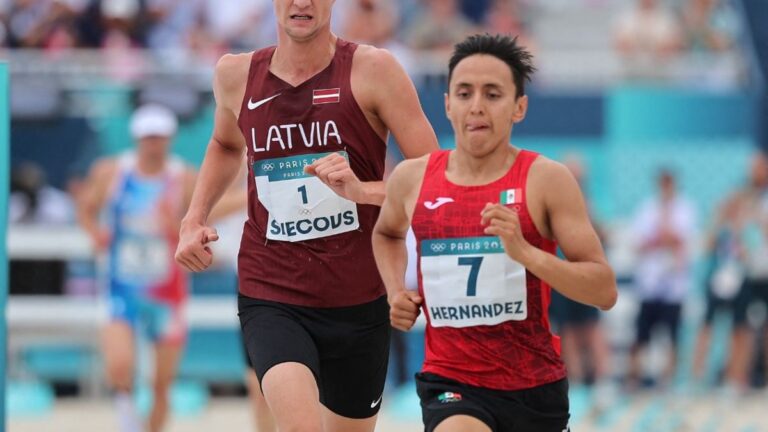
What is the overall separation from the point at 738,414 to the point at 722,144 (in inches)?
113

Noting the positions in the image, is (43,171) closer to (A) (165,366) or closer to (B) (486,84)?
(A) (165,366)

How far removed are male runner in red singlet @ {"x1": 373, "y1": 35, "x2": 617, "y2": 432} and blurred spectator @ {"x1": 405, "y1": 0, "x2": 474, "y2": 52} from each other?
9.59 m

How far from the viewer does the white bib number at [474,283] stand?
499cm

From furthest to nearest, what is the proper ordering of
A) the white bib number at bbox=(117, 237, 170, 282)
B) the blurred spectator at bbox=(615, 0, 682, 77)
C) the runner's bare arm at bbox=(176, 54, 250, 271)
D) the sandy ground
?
the blurred spectator at bbox=(615, 0, 682, 77), the sandy ground, the white bib number at bbox=(117, 237, 170, 282), the runner's bare arm at bbox=(176, 54, 250, 271)

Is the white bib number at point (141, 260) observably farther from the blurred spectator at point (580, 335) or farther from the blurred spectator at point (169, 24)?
the blurred spectator at point (169, 24)

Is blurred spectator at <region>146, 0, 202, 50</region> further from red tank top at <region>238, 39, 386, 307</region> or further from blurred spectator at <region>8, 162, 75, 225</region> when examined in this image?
red tank top at <region>238, 39, 386, 307</region>

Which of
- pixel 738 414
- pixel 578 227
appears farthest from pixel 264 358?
pixel 738 414

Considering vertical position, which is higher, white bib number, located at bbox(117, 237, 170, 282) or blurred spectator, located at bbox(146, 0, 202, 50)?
blurred spectator, located at bbox(146, 0, 202, 50)

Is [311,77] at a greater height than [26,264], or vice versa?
[311,77]

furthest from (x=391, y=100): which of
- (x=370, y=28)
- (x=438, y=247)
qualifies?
(x=370, y=28)

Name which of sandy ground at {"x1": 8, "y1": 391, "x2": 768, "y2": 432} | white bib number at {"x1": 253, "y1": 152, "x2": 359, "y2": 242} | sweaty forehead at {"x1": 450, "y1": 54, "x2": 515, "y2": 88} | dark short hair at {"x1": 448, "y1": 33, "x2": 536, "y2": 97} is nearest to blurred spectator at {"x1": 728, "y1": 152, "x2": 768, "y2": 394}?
sandy ground at {"x1": 8, "y1": 391, "x2": 768, "y2": 432}

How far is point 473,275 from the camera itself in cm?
503

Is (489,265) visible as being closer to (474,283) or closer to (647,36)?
(474,283)

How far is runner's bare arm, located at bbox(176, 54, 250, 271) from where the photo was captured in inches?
220
